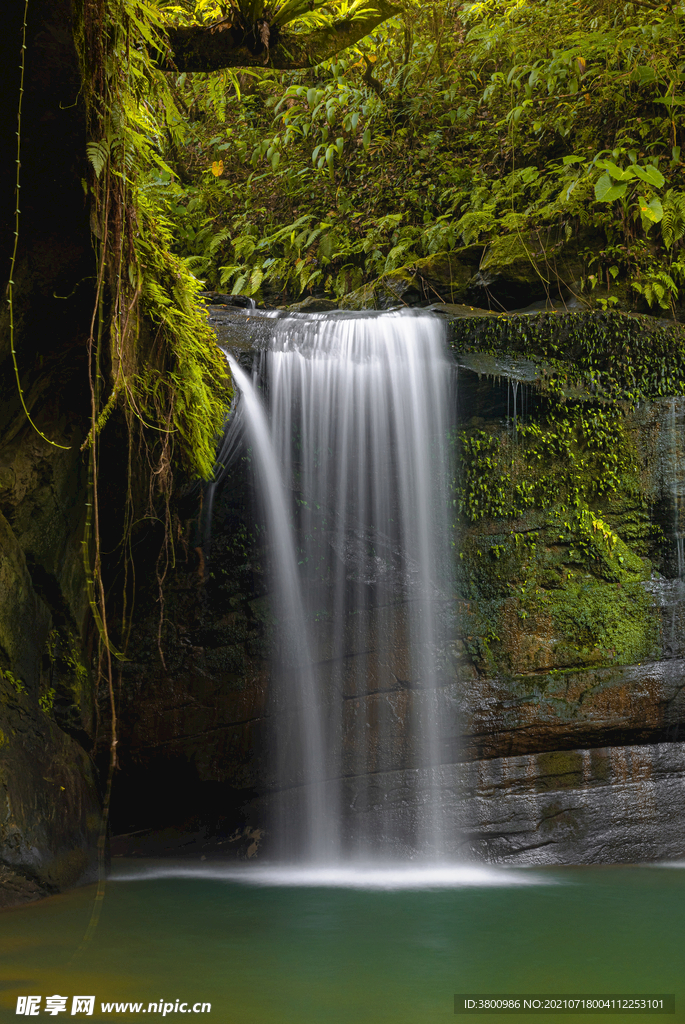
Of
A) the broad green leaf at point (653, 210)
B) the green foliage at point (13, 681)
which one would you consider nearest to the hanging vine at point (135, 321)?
the green foliage at point (13, 681)

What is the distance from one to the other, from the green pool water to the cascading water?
80 cm

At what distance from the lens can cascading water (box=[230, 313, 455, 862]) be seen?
238 inches

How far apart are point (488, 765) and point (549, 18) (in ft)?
29.5

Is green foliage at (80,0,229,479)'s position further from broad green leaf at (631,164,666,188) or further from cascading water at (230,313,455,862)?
broad green leaf at (631,164,666,188)

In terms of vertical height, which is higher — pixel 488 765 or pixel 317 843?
pixel 488 765

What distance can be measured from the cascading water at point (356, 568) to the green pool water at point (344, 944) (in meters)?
0.80

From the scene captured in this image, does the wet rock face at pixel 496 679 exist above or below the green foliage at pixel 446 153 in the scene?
below

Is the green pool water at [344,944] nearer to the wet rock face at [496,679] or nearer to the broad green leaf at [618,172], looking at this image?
the wet rock face at [496,679]

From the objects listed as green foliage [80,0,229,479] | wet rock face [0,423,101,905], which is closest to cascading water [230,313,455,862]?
green foliage [80,0,229,479]

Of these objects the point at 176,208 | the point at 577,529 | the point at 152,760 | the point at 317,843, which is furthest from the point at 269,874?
the point at 176,208

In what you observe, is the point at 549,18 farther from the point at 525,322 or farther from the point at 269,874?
the point at 269,874

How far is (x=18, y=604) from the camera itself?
5059 mm

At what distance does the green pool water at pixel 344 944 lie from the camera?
319cm

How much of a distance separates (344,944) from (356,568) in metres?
3.09
